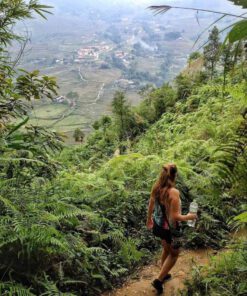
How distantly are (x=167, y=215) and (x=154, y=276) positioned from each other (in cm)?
104

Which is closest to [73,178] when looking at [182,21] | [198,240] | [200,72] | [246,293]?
[198,240]

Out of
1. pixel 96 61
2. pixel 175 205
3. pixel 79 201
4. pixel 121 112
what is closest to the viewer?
pixel 175 205

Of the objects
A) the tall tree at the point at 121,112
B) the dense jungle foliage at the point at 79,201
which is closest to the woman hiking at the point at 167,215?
the dense jungle foliage at the point at 79,201

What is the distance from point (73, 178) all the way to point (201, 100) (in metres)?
9.32

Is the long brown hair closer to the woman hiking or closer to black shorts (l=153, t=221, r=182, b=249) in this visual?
the woman hiking

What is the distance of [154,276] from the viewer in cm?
531

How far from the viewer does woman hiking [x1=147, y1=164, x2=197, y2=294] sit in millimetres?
4684

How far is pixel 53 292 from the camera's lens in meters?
3.85

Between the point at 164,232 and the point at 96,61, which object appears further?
the point at 96,61

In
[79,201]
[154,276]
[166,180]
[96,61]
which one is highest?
[166,180]

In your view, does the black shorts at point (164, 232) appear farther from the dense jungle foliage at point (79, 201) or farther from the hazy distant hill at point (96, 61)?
the hazy distant hill at point (96, 61)

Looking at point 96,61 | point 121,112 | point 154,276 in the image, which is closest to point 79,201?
point 154,276

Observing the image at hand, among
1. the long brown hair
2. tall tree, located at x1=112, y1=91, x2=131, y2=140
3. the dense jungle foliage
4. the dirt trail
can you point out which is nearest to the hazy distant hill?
tall tree, located at x1=112, y1=91, x2=131, y2=140

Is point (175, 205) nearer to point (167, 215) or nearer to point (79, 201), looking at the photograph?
point (167, 215)
